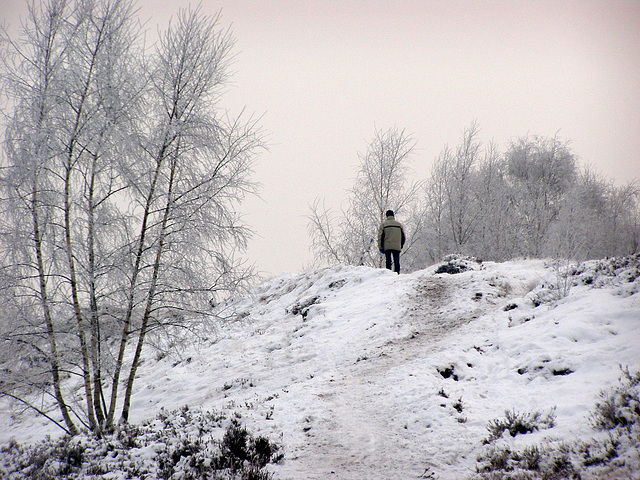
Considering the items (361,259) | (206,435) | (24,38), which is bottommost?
(206,435)

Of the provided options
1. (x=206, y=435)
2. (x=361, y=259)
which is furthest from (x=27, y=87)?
(x=361, y=259)

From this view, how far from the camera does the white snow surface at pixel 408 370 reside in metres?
4.54

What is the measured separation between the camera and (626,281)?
708cm

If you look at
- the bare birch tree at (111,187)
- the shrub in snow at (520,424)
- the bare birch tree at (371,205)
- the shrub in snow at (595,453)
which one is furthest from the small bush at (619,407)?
the bare birch tree at (371,205)

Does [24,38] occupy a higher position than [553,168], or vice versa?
[553,168]

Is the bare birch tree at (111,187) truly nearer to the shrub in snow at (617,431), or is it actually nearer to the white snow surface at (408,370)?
the white snow surface at (408,370)

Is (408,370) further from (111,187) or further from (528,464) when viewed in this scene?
(111,187)

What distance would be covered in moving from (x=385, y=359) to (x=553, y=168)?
84.1 feet

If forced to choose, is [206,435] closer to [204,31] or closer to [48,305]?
[48,305]

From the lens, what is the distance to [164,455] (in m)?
5.08

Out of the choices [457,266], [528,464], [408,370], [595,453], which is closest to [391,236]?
[457,266]

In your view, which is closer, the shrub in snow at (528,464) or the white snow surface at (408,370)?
the shrub in snow at (528,464)

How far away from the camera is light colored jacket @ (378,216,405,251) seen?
13688 mm

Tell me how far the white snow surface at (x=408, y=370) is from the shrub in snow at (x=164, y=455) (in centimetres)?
39
